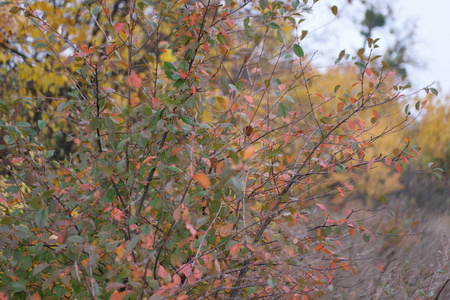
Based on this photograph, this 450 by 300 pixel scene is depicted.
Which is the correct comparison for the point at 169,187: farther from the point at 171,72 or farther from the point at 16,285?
the point at 16,285

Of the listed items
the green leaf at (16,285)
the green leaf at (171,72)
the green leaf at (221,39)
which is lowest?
the green leaf at (16,285)

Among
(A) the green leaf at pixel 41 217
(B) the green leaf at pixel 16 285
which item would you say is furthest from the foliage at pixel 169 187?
(A) the green leaf at pixel 41 217

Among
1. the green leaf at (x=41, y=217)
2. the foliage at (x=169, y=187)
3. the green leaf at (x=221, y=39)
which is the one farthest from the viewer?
the green leaf at (x=221, y=39)

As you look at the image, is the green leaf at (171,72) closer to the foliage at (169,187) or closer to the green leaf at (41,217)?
the foliage at (169,187)

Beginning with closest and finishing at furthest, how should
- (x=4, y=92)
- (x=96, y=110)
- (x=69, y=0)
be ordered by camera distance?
(x=96, y=110) < (x=69, y=0) < (x=4, y=92)

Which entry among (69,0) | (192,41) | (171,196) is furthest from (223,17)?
(69,0)

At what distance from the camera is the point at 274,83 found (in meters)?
1.94

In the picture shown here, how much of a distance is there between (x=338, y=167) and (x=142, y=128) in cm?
86

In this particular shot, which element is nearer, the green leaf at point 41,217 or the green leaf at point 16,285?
the green leaf at point 41,217

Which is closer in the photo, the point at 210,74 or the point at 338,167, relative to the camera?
the point at 210,74

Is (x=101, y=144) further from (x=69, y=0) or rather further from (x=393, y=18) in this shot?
(x=393, y=18)

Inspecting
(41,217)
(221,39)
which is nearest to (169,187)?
(41,217)

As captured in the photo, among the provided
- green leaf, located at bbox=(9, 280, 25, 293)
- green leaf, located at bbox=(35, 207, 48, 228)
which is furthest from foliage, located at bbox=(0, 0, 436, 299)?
green leaf, located at bbox=(35, 207, 48, 228)

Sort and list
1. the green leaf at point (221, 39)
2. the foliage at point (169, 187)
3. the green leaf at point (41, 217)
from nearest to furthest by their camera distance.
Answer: the green leaf at point (41, 217) < the foliage at point (169, 187) < the green leaf at point (221, 39)
